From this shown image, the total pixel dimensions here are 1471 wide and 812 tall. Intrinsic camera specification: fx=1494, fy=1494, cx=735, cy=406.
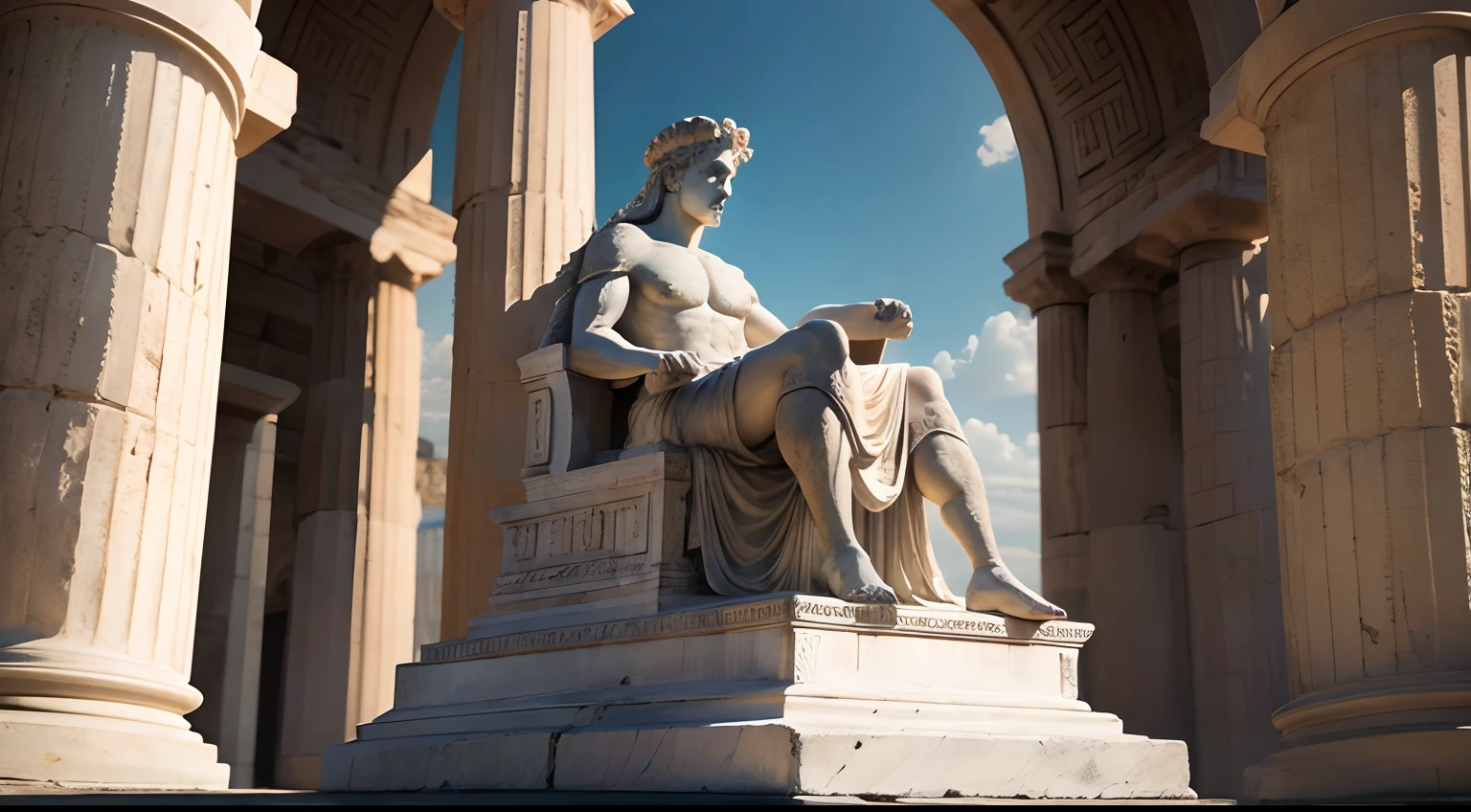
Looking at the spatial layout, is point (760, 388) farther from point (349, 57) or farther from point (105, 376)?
point (349, 57)

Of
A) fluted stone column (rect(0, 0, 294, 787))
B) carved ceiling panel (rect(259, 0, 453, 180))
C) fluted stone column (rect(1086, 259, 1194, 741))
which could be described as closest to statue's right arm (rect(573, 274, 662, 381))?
fluted stone column (rect(0, 0, 294, 787))

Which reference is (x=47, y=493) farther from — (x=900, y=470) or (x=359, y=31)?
(x=359, y=31)

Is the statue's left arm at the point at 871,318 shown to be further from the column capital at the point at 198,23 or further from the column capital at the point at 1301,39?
the column capital at the point at 198,23

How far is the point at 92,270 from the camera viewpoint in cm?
686

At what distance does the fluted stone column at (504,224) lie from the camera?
33.6 ft

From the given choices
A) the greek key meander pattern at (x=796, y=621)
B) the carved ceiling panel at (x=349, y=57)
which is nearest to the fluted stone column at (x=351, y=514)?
the carved ceiling panel at (x=349, y=57)

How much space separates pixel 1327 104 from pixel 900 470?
3042 millimetres

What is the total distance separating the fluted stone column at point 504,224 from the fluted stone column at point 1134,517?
6.05m

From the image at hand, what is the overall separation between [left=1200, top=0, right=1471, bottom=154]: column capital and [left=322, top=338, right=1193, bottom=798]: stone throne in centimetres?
330

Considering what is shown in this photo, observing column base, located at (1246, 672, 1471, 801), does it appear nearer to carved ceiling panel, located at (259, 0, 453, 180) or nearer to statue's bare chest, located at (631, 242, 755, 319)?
statue's bare chest, located at (631, 242, 755, 319)

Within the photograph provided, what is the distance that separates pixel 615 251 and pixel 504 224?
2.90m

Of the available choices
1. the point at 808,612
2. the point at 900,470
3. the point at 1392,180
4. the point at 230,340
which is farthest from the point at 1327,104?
the point at 230,340

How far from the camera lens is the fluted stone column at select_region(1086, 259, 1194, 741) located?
13500 mm

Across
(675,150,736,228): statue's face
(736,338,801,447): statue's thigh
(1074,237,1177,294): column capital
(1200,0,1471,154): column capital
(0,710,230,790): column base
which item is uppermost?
(1074,237,1177,294): column capital
